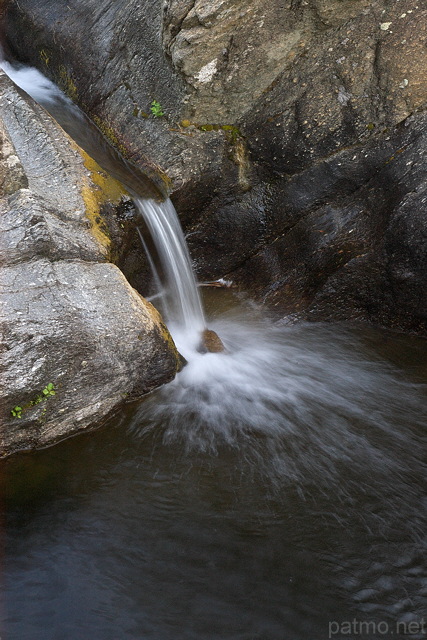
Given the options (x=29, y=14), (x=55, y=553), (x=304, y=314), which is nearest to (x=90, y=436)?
(x=55, y=553)

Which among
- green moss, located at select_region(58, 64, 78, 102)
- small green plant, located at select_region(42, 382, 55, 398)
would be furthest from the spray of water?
green moss, located at select_region(58, 64, 78, 102)

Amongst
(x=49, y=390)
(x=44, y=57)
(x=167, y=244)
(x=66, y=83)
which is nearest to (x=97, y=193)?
(x=167, y=244)

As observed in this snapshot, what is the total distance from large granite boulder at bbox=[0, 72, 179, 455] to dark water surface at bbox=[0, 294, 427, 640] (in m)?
0.25

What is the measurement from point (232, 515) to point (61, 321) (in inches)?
75.6

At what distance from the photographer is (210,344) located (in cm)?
527

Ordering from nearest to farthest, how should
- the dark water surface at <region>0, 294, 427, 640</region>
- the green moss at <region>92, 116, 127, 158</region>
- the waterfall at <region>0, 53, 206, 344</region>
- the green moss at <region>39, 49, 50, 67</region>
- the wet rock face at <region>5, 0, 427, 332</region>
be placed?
the dark water surface at <region>0, 294, 427, 640</region>, the wet rock face at <region>5, 0, 427, 332</region>, the waterfall at <region>0, 53, 206, 344</region>, the green moss at <region>92, 116, 127, 158</region>, the green moss at <region>39, 49, 50, 67</region>

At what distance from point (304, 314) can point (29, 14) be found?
5935mm

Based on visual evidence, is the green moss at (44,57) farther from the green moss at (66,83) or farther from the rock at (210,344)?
the rock at (210,344)

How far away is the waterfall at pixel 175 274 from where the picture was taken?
5.54 m

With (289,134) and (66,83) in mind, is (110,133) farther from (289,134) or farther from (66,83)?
(289,134)

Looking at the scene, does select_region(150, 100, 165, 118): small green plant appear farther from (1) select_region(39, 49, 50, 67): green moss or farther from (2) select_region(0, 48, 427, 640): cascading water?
(1) select_region(39, 49, 50, 67): green moss

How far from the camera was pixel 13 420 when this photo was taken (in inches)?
150

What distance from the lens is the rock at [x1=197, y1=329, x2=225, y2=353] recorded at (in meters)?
5.25

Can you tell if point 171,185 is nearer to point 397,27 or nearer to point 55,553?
point 397,27
